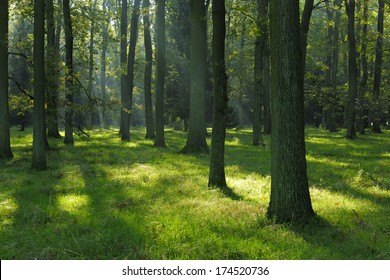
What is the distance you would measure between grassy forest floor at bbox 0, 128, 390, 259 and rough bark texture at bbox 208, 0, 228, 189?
0.77 metres

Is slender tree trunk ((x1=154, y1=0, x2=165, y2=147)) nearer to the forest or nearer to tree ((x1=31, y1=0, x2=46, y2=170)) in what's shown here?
the forest

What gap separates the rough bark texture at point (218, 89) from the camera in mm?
10117

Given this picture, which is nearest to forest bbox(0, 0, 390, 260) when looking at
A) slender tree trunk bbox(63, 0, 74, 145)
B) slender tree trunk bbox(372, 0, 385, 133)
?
slender tree trunk bbox(63, 0, 74, 145)

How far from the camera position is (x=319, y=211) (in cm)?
787

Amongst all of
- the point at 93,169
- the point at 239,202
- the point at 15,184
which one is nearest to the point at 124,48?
the point at 93,169

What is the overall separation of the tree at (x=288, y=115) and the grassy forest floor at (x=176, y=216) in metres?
0.45

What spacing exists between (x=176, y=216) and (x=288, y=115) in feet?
9.20

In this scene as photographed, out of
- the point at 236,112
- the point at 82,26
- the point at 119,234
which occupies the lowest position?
the point at 119,234

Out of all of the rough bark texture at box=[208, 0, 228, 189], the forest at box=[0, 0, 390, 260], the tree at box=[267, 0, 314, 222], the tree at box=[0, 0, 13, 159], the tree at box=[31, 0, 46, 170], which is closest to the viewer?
the forest at box=[0, 0, 390, 260]

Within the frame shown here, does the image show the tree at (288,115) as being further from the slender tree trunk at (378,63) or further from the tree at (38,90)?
the slender tree trunk at (378,63)

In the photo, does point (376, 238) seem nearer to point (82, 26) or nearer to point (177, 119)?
point (82, 26)

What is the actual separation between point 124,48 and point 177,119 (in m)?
14.3

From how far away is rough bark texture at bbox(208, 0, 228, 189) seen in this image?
10.1 meters

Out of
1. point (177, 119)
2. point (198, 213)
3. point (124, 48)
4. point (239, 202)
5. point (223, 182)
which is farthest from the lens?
point (177, 119)
